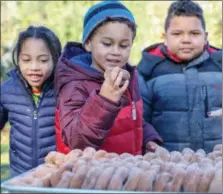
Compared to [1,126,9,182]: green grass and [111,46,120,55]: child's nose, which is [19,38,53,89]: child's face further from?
[1,126,9,182]: green grass

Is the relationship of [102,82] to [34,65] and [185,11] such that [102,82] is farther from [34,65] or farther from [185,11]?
[185,11]

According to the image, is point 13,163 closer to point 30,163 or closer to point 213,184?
point 30,163

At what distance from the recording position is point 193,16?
11.0 ft

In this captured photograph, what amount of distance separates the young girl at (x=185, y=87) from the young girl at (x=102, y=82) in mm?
441

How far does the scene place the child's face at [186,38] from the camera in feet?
→ 10.7

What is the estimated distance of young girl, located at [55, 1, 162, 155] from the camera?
235cm

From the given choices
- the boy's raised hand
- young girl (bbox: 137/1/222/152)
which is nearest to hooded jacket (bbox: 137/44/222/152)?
young girl (bbox: 137/1/222/152)

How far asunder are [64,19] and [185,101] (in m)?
7.10

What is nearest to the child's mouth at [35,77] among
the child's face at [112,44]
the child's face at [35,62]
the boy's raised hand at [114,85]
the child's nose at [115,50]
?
the child's face at [35,62]

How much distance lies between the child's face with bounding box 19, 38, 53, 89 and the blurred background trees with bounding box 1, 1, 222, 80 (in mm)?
5982

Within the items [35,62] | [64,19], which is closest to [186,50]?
[35,62]

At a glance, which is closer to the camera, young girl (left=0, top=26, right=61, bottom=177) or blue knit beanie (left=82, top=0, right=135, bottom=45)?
blue knit beanie (left=82, top=0, right=135, bottom=45)

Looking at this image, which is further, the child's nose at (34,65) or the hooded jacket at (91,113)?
the child's nose at (34,65)

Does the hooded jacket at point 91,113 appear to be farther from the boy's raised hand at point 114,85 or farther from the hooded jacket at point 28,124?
the hooded jacket at point 28,124
